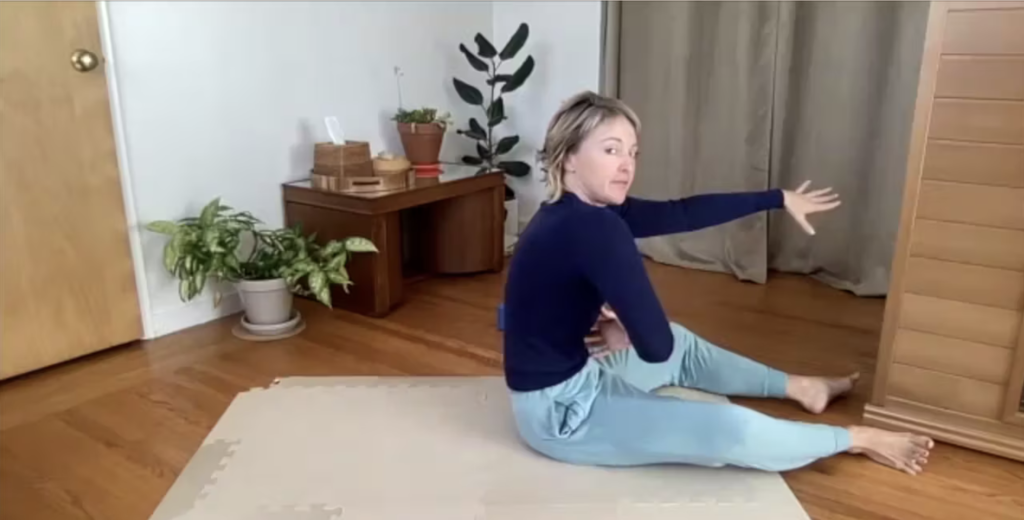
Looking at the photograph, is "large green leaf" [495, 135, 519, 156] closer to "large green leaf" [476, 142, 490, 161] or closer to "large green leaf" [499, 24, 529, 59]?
"large green leaf" [476, 142, 490, 161]

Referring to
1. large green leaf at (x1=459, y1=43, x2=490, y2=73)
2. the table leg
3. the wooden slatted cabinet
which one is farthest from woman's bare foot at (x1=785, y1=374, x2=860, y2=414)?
large green leaf at (x1=459, y1=43, x2=490, y2=73)

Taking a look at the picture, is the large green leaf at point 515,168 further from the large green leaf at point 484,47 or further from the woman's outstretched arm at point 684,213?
the woman's outstretched arm at point 684,213

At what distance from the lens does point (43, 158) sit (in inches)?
93.0

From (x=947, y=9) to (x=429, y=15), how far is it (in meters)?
2.20

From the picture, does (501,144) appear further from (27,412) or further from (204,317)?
(27,412)

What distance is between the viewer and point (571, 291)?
1.63 metres

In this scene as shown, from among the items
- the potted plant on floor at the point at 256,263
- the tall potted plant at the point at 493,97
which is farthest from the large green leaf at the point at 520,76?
the potted plant on floor at the point at 256,263

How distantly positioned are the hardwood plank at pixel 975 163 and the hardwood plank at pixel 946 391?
47 cm

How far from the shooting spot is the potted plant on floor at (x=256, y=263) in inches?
102

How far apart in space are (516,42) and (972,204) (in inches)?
81.4

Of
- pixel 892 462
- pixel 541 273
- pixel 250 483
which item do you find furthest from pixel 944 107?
pixel 250 483

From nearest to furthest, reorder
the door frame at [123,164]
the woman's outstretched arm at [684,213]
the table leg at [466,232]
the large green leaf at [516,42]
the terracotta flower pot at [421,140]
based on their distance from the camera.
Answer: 1. the woman's outstretched arm at [684,213]
2. the door frame at [123,164]
3. the terracotta flower pot at [421,140]
4. the table leg at [466,232]
5. the large green leaf at [516,42]

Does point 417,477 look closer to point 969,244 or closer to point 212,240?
point 212,240

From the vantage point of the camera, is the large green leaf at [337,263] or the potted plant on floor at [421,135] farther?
the potted plant on floor at [421,135]
